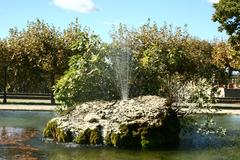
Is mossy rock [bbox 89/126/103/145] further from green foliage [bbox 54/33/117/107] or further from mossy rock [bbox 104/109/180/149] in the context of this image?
green foliage [bbox 54/33/117/107]

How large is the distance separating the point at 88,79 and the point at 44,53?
24812mm

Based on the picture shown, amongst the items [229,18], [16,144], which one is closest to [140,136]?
[16,144]

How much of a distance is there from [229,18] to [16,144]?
29.0 m

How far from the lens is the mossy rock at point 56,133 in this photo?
19.6m

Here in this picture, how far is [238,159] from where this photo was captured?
16.4 metres

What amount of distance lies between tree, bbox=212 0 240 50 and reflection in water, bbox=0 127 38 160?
2447 centimetres

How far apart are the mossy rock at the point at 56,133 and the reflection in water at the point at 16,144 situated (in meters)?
0.85

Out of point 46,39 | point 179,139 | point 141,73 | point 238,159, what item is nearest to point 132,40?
point 46,39

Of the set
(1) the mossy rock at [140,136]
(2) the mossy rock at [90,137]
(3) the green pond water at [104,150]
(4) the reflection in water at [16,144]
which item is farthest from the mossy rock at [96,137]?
(4) the reflection in water at [16,144]

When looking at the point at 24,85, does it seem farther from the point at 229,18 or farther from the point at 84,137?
the point at 84,137

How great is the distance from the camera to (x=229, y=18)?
43.6 meters

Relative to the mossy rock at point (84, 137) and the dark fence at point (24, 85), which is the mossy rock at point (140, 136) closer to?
the mossy rock at point (84, 137)

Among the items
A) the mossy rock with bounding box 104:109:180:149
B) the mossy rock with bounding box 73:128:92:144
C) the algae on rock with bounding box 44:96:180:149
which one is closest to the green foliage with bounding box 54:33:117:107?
the algae on rock with bounding box 44:96:180:149

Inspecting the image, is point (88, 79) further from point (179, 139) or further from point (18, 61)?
point (18, 61)
